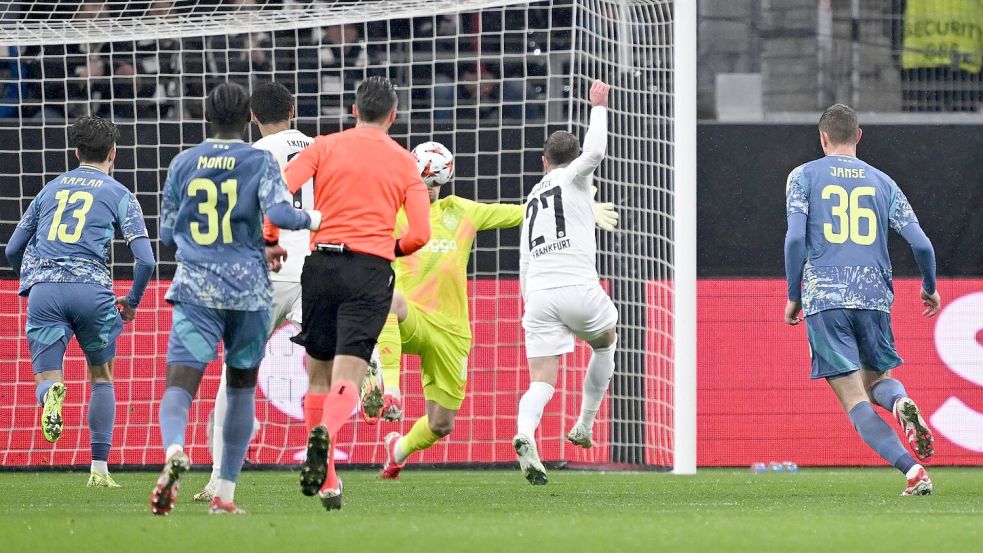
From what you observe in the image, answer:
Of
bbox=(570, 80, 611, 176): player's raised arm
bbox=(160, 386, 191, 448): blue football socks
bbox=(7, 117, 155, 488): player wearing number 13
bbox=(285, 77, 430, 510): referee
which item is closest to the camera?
bbox=(160, 386, 191, 448): blue football socks

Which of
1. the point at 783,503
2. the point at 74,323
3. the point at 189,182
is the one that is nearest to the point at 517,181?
the point at 74,323

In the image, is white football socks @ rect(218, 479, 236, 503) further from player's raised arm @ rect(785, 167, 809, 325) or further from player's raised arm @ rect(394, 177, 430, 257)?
player's raised arm @ rect(785, 167, 809, 325)

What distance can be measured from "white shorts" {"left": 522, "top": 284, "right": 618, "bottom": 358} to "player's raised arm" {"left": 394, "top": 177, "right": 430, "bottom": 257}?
7.20 feet

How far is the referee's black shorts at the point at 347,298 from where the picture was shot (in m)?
6.26

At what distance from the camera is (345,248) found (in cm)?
632

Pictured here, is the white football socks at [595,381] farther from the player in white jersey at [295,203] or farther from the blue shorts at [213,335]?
the blue shorts at [213,335]

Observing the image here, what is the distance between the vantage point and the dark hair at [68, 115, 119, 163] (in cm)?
853

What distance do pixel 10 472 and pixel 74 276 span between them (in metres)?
3.95

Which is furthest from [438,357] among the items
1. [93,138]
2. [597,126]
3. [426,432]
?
[93,138]

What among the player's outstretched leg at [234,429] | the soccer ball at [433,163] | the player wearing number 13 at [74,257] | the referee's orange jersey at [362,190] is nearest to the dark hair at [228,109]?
the referee's orange jersey at [362,190]

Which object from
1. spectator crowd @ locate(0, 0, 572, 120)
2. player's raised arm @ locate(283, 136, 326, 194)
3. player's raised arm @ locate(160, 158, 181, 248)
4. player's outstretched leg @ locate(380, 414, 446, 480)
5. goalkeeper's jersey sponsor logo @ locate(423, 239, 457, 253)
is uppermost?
spectator crowd @ locate(0, 0, 572, 120)

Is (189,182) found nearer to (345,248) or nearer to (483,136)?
(345,248)

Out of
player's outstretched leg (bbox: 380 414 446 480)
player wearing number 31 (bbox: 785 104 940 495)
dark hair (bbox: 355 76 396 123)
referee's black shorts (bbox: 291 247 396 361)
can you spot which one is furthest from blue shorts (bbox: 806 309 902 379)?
dark hair (bbox: 355 76 396 123)

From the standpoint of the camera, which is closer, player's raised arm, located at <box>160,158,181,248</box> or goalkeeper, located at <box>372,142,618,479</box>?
player's raised arm, located at <box>160,158,181,248</box>
